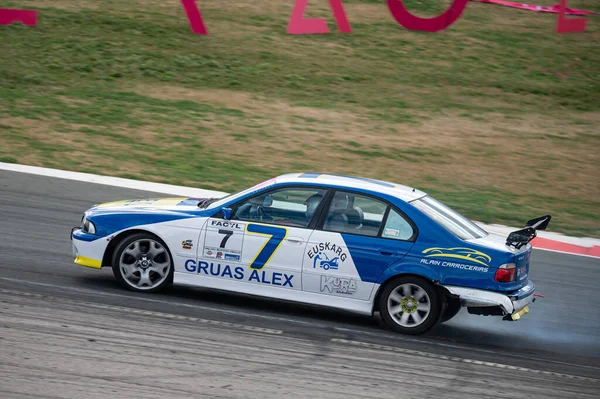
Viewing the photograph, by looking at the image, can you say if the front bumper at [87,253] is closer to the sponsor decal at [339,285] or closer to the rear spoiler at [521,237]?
the sponsor decal at [339,285]

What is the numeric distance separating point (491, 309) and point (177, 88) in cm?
1707

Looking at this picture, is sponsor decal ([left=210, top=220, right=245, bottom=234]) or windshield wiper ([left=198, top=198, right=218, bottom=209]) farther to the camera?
windshield wiper ([left=198, top=198, right=218, bottom=209])

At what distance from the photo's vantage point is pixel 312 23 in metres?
30.2

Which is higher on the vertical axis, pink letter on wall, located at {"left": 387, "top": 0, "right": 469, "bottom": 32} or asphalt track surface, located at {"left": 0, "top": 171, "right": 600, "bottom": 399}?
pink letter on wall, located at {"left": 387, "top": 0, "right": 469, "bottom": 32}

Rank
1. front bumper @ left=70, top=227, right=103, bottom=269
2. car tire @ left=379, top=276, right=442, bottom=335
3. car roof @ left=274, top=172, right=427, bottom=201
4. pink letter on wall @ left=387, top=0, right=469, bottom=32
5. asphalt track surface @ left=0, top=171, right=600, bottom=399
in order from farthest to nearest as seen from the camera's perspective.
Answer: pink letter on wall @ left=387, top=0, right=469, bottom=32 → front bumper @ left=70, top=227, right=103, bottom=269 → car roof @ left=274, top=172, right=427, bottom=201 → car tire @ left=379, top=276, right=442, bottom=335 → asphalt track surface @ left=0, top=171, right=600, bottom=399

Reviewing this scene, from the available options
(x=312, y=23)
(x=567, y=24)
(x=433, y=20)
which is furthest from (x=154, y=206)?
(x=567, y=24)

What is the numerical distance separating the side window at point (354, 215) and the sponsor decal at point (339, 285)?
1.61ft

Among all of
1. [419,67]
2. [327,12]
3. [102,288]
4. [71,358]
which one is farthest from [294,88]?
[71,358]

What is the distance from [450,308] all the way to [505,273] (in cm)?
68

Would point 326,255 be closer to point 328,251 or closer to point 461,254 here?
point 328,251

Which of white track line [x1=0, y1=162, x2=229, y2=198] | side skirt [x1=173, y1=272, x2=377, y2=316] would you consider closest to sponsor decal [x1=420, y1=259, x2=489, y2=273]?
side skirt [x1=173, y1=272, x2=377, y2=316]

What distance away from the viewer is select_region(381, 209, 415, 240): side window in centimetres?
830

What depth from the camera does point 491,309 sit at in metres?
8.17

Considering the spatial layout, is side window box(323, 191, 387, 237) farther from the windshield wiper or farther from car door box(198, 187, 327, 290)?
the windshield wiper
